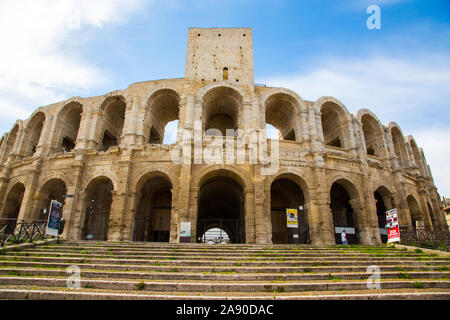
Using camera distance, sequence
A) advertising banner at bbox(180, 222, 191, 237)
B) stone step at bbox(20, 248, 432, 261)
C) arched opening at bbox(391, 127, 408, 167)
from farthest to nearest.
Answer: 1. arched opening at bbox(391, 127, 408, 167)
2. advertising banner at bbox(180, 222, 191, 237)
3. stone step at bbox(20, 248, 432, 261)

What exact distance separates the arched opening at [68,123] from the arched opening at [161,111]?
605 cm

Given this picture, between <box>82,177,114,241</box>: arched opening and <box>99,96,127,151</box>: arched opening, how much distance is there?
2881 mm

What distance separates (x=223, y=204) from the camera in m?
23.5

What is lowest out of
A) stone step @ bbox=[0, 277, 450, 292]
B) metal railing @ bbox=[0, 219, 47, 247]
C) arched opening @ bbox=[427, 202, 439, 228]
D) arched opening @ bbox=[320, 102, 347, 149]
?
stone step @ bbox=[0, 277, 450, 292]

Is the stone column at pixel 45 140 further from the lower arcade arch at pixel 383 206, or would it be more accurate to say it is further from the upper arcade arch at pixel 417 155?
the upper arcade arch at pixel 417 155

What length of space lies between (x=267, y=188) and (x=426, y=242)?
8.88 meters

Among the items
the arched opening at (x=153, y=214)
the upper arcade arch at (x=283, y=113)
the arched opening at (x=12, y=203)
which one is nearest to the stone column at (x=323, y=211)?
the upper arcade arch at (x=283, y=113)

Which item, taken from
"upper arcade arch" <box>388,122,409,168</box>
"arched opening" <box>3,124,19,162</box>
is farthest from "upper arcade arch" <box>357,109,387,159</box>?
"arched opening" <box>3,124,19,162</box>

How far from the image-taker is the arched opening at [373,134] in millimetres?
20188

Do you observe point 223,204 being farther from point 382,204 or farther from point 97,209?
point 382,204

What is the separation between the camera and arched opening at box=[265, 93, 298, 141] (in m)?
18.4

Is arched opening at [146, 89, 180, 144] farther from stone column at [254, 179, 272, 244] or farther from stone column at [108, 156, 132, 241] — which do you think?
stone column at [254, 179, 272, 244]

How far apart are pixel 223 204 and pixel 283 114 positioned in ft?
32.8

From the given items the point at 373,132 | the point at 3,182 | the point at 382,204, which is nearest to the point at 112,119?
the point at 3,182
